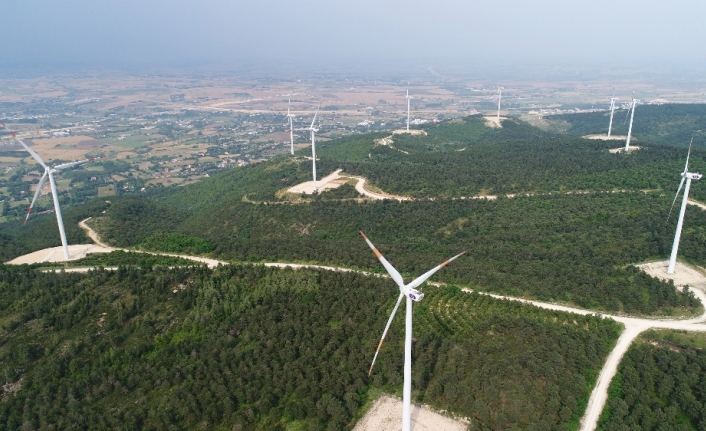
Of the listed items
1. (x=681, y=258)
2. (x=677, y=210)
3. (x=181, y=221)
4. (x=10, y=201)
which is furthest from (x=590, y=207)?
(x=10, y=201)

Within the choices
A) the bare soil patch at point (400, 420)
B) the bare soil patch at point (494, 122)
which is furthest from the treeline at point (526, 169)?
the bare soil patch at point (400, 420)

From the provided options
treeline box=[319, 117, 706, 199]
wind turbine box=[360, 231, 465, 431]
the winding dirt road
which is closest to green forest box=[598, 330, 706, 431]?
the winding dirt road

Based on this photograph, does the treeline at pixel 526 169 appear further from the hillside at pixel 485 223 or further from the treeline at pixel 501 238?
the treeline at pixel 501 238

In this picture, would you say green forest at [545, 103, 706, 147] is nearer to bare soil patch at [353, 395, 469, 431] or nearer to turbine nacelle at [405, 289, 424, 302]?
bare soil patch at [353, 395, 469, 431]

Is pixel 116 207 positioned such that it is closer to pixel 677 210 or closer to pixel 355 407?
pixel 355 407

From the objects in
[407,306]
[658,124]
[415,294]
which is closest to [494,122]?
[658,124]
